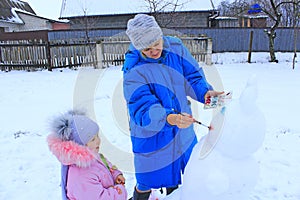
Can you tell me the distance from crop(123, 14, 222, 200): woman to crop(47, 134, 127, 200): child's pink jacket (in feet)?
1.17

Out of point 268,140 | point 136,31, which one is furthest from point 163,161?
point 268,140

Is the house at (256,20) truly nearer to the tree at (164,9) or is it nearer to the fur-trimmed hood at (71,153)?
the tree at (164,9)

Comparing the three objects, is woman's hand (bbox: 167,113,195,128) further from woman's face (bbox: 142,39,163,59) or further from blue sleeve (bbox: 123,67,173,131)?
woman's face (bbox: 142,39,163,59)

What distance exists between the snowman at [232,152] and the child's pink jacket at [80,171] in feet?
1.72

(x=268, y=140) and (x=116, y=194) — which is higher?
(x=116, y=194)

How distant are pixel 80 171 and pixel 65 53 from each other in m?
10.3

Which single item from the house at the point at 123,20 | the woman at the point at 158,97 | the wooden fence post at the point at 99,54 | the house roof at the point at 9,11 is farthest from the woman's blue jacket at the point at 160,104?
the house roof at the point at 9,11

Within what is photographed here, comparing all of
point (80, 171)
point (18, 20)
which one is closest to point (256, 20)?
point (18, 20)

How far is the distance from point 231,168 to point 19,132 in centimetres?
385

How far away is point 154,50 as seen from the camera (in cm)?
176

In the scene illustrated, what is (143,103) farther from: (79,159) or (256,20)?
(256,20)

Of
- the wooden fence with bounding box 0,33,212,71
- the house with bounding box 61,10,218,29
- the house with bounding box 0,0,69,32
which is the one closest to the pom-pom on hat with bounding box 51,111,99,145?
the wooden fence with bounding box 0,33,212,71

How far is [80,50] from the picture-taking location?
11.6 m

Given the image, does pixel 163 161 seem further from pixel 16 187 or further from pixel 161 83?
pixel 16 187
